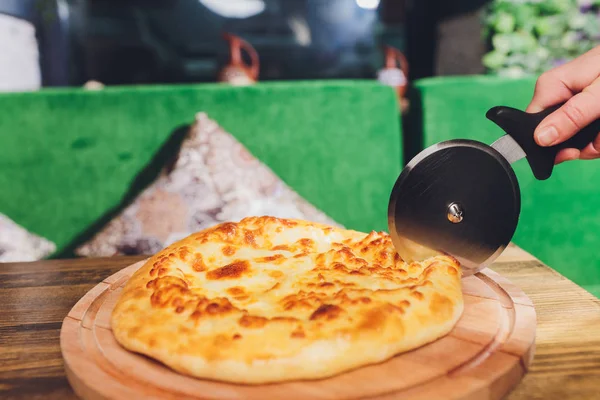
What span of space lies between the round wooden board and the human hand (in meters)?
0.31

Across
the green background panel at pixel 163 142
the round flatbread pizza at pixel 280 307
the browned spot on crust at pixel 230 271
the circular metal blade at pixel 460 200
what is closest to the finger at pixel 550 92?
the circular metal blade at pixel 460 200

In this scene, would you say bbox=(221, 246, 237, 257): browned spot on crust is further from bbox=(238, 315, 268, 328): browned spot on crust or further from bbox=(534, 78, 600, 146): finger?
bbox=(534, 78, 600, 146): finger

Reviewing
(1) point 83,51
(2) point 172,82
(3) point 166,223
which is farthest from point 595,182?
(1) point 83,51

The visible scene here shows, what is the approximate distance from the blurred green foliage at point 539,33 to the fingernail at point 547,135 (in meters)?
2.17

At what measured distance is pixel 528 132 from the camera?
891 mm

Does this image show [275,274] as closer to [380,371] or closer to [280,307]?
[280,307]

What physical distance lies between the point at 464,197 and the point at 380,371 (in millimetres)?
A: 354

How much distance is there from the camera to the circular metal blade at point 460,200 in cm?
85

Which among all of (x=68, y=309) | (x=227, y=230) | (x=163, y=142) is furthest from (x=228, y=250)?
(x=163, y=142)

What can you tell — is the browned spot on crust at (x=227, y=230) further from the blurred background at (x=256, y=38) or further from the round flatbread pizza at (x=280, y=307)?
the blurred background at (x=256, y=38)

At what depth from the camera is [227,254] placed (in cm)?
99

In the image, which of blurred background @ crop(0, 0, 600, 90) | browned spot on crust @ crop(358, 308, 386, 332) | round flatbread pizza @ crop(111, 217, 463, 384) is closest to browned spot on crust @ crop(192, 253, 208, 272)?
round flatbread pizza @ crop(111, 217, 463, 384)

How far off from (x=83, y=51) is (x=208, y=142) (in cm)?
351

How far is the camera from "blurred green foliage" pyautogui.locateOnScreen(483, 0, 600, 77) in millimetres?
2836
